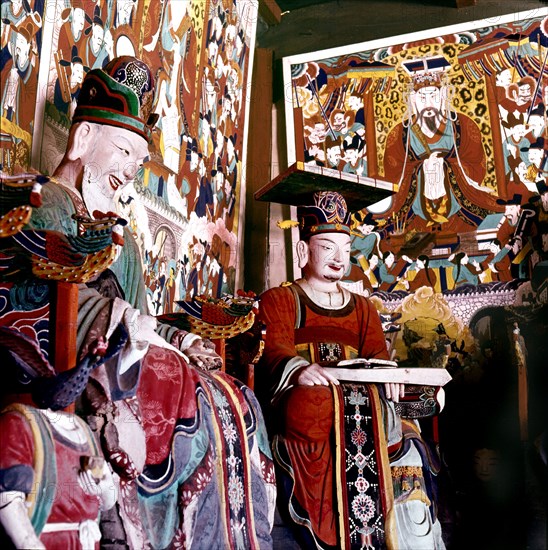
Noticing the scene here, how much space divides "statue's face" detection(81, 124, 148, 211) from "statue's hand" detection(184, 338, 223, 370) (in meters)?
0.56

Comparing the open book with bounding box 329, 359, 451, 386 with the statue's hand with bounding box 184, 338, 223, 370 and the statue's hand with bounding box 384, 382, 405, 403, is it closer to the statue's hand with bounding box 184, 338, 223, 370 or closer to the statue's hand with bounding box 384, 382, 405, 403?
the statue's hand with bounding box 384, 382, 405, 403

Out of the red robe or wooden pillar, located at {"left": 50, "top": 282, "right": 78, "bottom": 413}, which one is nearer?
the red robe

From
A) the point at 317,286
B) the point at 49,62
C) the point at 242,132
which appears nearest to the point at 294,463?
Result: the point at 317,286

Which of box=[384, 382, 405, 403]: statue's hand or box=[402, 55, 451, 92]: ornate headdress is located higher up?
box=[402, 55, 451, 92]: ornate headdress

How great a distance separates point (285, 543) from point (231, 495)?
73cm

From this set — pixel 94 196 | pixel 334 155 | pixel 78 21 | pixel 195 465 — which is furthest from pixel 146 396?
pixel 334 155

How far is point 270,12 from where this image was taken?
5.36 meters

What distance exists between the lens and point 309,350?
3.88 m

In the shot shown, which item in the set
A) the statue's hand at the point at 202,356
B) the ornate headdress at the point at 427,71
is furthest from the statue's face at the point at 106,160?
the ornate headdress at the point at 427,71

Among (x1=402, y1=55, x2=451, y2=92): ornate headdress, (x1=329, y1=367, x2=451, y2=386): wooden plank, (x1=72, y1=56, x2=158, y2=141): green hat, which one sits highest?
(x1=402, y1=55, x2=451, y2=92): ornate headdress

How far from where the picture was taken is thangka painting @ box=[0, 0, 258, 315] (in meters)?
3.12

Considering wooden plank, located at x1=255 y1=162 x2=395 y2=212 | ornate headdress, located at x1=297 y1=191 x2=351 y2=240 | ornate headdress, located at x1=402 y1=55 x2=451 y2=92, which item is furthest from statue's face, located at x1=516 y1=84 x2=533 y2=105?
ornate headdress, located at x1=297 y1=191 x2=351 y2=240

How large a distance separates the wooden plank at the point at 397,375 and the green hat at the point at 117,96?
1217 millimetres

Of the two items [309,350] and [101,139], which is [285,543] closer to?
[309,350]
